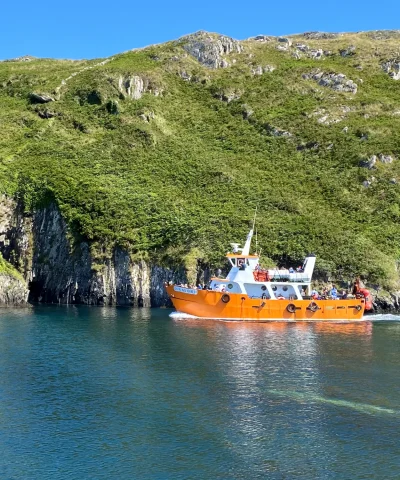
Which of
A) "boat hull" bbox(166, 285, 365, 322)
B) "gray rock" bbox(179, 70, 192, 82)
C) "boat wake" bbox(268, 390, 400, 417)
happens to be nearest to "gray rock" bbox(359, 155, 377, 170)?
"boat hull" bbox(166, 285, 365, 322)

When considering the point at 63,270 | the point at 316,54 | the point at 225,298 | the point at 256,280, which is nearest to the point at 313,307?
the point at 256,280

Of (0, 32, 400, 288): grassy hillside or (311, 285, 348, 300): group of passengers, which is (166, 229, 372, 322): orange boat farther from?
(0, 32, 400, 288): grassy hillside

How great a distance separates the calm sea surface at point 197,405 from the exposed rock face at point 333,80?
85.2 meters

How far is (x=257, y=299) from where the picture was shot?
214 ft

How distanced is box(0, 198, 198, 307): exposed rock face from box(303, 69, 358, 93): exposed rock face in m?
69.8

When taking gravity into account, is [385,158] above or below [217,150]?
below

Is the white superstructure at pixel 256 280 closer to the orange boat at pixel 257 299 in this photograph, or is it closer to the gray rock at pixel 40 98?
the orange boat at pixel 257 299

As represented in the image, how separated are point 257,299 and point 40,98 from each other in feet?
258

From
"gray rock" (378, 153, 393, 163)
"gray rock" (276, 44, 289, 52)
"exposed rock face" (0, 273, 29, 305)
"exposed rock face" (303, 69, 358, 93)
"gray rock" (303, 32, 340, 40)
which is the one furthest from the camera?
"gray rock" (303, 32, 340, 40)

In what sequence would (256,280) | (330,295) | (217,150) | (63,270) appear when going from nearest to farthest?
(256,280) → (330,295) → (63,270) → (217,150)

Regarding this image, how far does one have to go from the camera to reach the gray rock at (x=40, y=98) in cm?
11969

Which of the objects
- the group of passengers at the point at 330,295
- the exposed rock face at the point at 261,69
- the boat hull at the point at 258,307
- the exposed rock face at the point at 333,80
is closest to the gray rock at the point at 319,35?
the exposed rock face at the point at 261,69

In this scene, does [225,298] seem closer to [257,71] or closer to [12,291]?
[12,291]

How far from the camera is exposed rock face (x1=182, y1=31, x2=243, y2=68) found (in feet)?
453
